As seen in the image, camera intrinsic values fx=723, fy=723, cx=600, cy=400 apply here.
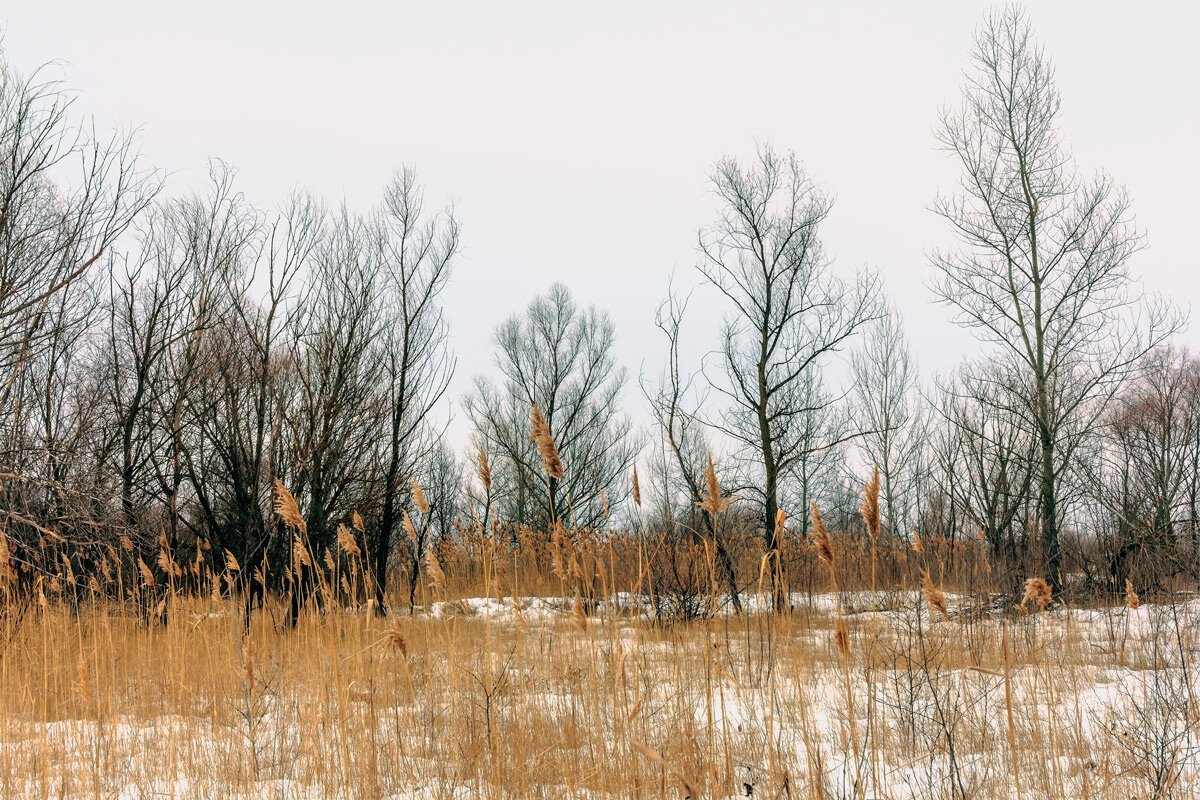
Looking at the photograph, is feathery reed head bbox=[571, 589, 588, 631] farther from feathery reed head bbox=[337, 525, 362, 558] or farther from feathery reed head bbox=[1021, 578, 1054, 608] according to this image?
feathery reed head bbox=[1021, 578, 1054, 608]

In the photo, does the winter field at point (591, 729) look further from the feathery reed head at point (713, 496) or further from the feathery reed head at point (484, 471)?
the feathery reed head at point (484, 471)

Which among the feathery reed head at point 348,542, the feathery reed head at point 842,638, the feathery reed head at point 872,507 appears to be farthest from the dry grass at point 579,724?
the feathery reed head at point 348,542

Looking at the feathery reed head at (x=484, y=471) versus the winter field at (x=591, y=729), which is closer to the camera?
the feathery reed head at (x=484, y=471)

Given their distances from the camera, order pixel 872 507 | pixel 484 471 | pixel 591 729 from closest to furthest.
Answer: pixel 872 507 < pixel 484 471 < pixel 591 729

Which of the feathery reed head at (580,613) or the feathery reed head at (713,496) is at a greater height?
the feathery reed head at (713,496)

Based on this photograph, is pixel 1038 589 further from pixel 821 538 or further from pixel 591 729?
pixel 591 729

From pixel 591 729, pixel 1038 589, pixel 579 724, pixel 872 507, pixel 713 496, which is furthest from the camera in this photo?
pixel 579 724

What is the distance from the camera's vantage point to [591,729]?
3.77 metres

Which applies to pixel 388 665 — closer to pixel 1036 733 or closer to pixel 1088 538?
pixel 1036 733

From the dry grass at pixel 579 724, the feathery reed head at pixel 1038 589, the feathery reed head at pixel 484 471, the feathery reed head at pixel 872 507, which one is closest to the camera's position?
the feathery reed head at pixel 872 507

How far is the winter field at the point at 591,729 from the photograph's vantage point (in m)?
2.66

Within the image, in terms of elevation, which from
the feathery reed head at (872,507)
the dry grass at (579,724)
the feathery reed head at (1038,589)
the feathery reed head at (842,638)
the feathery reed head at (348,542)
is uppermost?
the feathery reed head at (872,507)

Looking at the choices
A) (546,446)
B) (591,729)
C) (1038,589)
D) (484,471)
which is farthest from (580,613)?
(1038,589)

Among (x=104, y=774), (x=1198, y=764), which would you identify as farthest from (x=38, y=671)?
(x=1198, y=764)
